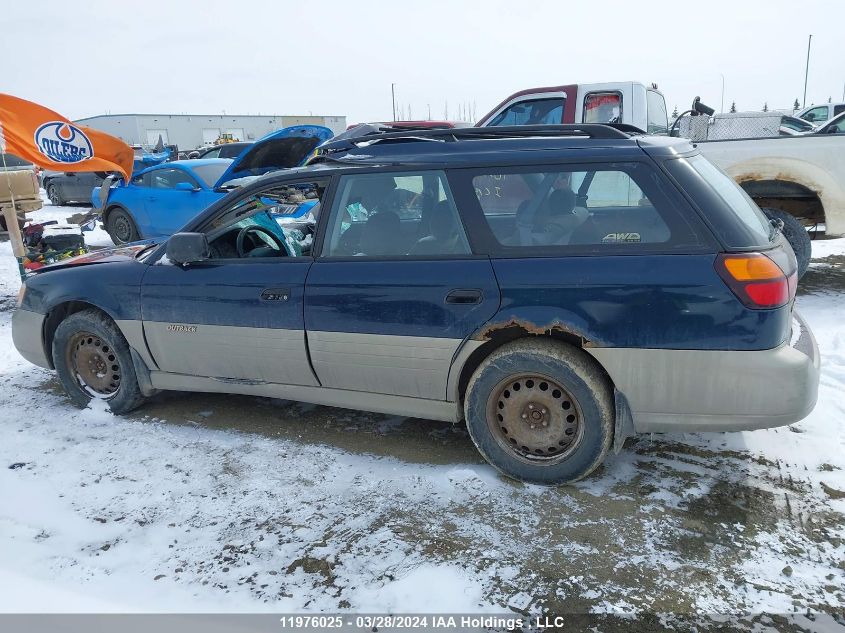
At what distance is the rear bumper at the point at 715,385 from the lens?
2.81 meters

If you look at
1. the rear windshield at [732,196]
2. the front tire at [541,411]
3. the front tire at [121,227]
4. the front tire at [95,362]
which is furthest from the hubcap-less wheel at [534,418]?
the front tire at [121,227]

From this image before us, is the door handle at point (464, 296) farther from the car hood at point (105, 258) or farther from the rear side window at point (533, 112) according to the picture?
the rear side window at point (533, 112)

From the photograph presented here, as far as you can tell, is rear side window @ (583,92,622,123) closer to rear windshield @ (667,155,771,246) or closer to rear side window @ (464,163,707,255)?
rear windshield @ (667,155,771,246)

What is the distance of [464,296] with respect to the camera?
317 cm

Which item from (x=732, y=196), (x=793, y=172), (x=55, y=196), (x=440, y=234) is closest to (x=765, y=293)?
(x=732, y=196)

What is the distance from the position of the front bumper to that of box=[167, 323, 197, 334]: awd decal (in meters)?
1.20

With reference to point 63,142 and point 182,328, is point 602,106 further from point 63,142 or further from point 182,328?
point 63,142

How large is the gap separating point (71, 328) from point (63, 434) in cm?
75

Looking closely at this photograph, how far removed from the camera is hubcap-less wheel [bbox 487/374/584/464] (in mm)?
3166

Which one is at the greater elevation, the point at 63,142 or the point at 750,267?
the point at 63,142

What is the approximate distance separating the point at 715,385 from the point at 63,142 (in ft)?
24.7

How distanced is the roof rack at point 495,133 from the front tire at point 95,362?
2020mm

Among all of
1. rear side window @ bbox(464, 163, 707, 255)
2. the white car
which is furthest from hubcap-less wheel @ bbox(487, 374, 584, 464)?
the white car

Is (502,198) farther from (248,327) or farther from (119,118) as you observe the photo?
(119,118)
